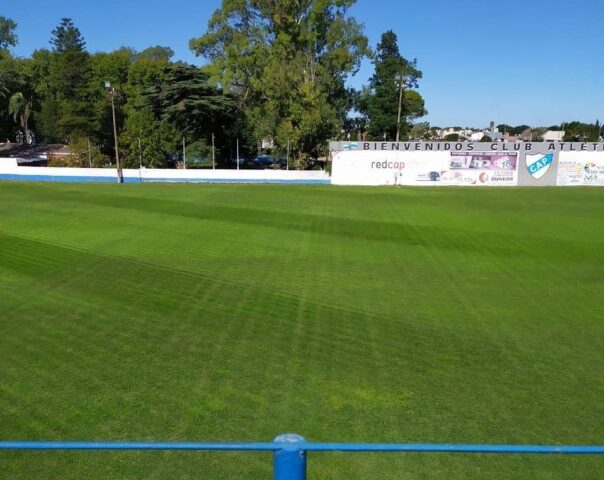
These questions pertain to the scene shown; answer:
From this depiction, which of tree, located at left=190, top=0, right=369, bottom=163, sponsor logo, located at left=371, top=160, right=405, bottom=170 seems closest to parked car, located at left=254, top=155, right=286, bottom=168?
tree, located at left=190, top=0, right=369, bottom=163

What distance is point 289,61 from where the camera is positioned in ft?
163

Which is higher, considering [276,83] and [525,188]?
[276,83]

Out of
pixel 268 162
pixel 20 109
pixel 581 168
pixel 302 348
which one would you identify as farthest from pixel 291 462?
pixel 20 109

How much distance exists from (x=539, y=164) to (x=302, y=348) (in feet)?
135

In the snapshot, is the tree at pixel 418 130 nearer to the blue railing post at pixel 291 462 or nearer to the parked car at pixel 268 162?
the parked car at pixel 268 162

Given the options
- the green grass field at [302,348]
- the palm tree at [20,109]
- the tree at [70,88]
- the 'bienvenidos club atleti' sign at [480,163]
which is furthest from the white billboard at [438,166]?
the palm tree at [20,109]

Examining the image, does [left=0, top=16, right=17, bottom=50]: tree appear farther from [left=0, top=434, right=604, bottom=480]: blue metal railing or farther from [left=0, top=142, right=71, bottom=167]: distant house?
[left=0, top=434, right=604, bottom=480]: blue metal railing

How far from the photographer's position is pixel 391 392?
679cm

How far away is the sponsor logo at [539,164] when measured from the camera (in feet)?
143

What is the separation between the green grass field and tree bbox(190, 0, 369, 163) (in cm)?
3161

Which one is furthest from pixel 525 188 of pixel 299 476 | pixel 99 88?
pixel 99 88

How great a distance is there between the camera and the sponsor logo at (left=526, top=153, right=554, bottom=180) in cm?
4353

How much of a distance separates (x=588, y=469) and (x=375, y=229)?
629 inches

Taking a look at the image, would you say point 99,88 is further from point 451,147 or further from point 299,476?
point 299,476
